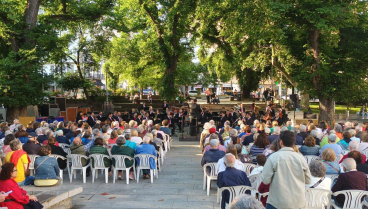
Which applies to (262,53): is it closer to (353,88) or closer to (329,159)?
(353,88)

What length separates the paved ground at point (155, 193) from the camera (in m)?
7.13

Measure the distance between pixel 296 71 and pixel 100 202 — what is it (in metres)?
14.1

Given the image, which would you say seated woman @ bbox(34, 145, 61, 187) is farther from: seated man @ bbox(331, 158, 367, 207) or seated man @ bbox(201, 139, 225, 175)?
seated man @ bbox(331, 158, 367, 207)

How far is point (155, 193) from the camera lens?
7.91 m

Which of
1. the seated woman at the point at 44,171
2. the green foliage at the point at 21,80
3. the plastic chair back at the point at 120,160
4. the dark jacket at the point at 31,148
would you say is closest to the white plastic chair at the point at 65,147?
the dark jacket at the point at 31,148

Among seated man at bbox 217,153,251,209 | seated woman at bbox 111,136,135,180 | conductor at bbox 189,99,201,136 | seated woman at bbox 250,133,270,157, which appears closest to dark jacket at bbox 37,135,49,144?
seated woman at bbox 111,136,135,180

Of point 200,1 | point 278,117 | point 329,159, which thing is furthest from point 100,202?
point 200,1

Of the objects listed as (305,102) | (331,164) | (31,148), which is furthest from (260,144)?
(305,102)

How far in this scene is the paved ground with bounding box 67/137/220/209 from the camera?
713 cm

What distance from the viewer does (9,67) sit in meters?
16.6

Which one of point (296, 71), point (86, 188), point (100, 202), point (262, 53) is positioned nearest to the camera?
point (100, 202)

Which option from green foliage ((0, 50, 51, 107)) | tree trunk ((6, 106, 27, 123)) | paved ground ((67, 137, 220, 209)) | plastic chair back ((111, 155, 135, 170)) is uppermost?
green foliage ((0, 50, 51, 107))

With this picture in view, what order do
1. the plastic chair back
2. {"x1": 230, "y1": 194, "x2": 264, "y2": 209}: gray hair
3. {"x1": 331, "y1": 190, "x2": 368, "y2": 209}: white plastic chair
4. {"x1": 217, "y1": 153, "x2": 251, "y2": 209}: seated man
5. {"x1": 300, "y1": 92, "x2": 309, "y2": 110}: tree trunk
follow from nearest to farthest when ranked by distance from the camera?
1. {"x1": 230, "y1": 194, "x2": 264, "y2": 209}: gray hair
2. {"x1": 331, "y1": 190, "x2": 368, "y2": 209}: white plastic chair
3. {"x1": 217, "y1": 153, "x2": 251, "y2": 209}: seated man
4. the plastic chair back
5. {"x1": 300, "y1": 92, "x2": 309, "y2": 110}: tree trunk

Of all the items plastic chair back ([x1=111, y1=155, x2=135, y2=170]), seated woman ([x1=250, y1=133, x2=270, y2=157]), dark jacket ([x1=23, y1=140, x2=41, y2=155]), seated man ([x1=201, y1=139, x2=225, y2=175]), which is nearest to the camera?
seated man ([x1=201, y1=139, x2=225, y2=175])
